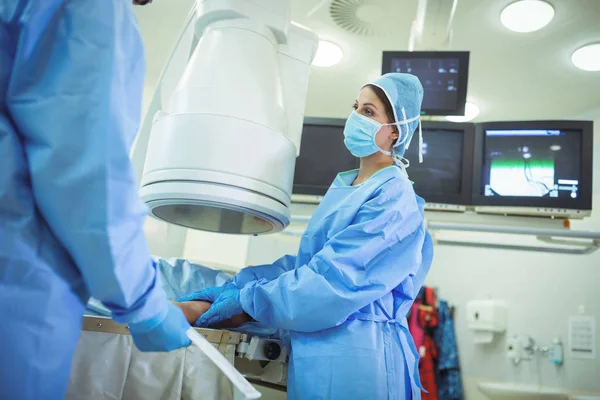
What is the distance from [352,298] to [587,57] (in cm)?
252

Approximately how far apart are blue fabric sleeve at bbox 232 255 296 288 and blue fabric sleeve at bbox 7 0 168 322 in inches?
30.7

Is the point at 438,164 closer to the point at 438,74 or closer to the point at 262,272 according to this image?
the point at 438,74

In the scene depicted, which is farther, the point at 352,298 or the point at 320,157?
the point at 320,157

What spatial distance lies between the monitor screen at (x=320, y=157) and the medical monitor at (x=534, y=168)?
0.64 meters

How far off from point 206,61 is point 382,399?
3.23ft

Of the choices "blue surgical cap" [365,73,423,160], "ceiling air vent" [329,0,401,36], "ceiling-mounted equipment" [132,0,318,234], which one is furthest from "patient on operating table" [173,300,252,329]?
"ceiling air vent" [329,0,401,36]

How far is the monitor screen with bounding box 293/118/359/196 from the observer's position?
8.33 feet

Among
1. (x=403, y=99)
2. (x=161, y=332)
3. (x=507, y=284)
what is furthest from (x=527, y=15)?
(x=161, y=332)

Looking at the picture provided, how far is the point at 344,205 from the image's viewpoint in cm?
143

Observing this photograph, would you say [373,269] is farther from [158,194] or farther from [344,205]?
[158,194]

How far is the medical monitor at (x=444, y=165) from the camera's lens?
241cm

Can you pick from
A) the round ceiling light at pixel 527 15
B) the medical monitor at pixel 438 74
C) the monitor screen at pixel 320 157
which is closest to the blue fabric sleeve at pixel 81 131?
the monitor screen at pixel 320 157

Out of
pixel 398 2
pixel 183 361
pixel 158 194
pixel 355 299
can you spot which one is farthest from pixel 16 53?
pixel 398 2

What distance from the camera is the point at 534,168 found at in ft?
7.73
